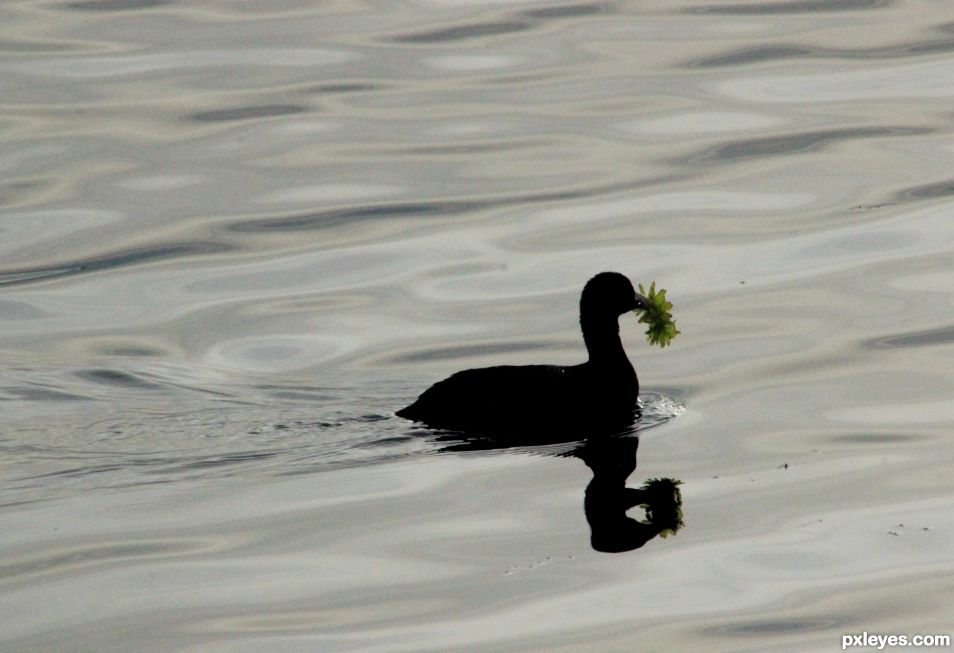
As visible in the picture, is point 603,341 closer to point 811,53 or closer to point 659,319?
point 659,319

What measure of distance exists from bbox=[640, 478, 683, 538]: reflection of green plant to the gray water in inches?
5.7

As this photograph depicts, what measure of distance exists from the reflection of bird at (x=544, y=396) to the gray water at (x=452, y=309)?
397mm

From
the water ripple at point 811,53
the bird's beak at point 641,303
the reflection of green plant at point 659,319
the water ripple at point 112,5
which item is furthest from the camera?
the water ripple at point 112,5

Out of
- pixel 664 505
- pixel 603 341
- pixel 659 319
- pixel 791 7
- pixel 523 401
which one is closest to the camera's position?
pixel 664 505

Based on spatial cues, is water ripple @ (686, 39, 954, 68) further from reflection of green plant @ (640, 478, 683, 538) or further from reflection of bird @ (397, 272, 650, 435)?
reflection of green plant @ (640, 478, 683, 538)

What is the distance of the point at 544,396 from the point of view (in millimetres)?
13156

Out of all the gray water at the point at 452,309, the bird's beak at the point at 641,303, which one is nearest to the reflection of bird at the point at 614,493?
the gray water at the point at 452,309

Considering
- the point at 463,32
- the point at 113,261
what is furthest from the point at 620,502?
the point at 463,32

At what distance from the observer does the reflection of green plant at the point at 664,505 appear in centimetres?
1057

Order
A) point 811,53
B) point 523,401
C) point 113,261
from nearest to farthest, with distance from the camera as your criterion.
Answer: point 523,401 < point 113,261 < point 811,53

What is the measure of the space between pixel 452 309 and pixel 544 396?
330 centimetres

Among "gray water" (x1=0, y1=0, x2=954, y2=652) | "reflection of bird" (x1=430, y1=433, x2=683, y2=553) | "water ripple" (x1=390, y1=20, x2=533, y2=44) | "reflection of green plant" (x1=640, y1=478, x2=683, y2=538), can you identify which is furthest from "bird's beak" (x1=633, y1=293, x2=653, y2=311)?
"water ripple" (x1=390, y1=20, x2=533, y2=44)

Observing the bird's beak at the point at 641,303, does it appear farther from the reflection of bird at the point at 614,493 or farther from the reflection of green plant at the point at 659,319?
the reflection of bird at the point at 614,493

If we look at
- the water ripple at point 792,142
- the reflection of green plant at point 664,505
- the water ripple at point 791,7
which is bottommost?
the reflection of green plant at point 664,505
